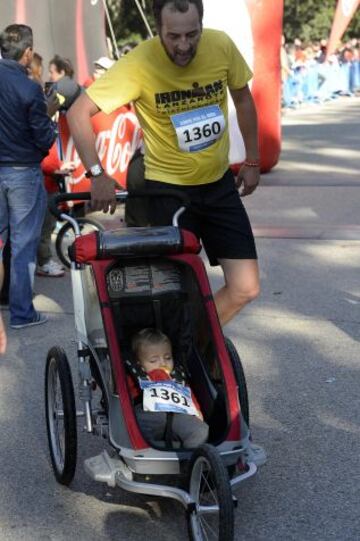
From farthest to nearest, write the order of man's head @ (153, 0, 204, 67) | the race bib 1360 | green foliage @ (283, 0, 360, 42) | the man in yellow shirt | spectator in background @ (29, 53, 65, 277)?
green foliage @ (283, 0, 360, 42)
spectator in background @ (29, 53, 65, 277)
the race bib 1360
the man in yellow shirt
man's head @ (153, 0, 204, 67)

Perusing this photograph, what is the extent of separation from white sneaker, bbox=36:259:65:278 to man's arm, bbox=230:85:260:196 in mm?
3295

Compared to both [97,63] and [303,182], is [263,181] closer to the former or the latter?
[303,182]

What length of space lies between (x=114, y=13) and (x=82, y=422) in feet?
93.6

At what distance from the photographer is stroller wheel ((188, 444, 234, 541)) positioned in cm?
336

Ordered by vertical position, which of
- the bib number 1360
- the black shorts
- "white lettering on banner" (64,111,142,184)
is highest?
the bib number 1360

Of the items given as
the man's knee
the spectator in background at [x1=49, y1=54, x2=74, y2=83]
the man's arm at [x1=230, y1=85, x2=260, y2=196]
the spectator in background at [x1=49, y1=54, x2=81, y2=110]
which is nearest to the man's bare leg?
the man's knee

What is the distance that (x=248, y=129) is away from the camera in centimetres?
483

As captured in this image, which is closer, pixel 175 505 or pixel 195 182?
pixel 175 505

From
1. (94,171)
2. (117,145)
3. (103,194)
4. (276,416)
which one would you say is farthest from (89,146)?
(117,145)

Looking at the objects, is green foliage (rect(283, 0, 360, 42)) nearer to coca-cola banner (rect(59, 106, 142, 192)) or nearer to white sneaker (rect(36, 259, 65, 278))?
coca-cola banner (rect(59, 106, 142, 192))

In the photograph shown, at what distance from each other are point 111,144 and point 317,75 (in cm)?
1955

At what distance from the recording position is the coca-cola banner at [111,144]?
9.40 meters

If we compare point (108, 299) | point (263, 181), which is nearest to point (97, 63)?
point (263, 181)

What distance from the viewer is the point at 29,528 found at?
12.9 ft
